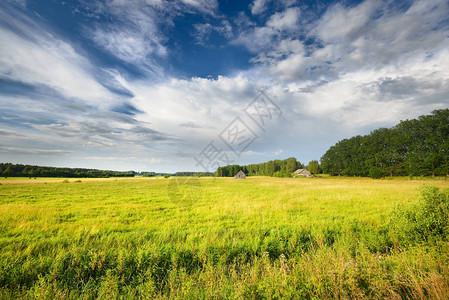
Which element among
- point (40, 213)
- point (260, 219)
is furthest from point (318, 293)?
point (40, 213)

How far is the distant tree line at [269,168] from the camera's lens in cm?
9182

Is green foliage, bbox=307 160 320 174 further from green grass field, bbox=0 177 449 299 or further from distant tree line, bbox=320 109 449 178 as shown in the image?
green grass field, bbox=0 177 449 299

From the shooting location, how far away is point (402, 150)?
5109 cm

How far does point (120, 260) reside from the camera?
4195 mm

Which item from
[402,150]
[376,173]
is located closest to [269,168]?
[376,173]

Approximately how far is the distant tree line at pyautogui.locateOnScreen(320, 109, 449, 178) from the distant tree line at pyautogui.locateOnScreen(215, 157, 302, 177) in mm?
28888

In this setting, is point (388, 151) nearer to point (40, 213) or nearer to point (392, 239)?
point (392, 239)

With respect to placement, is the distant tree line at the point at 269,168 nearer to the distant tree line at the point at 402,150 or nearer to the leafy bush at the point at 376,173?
the distant tree line at the point at 402,150

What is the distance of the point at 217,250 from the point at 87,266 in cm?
352

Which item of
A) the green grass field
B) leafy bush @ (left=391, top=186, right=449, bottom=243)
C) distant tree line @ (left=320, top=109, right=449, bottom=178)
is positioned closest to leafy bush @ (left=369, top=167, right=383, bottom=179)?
distant tree line @ (left=320, top=109, right=449, bottom=178)

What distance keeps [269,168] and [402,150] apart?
64.4 m

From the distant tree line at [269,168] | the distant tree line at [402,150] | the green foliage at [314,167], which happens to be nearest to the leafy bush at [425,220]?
the distant tree line at [402,150]

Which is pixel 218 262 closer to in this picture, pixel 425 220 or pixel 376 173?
pixel 425 220

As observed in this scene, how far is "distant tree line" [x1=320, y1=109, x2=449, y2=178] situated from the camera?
42.0 m
